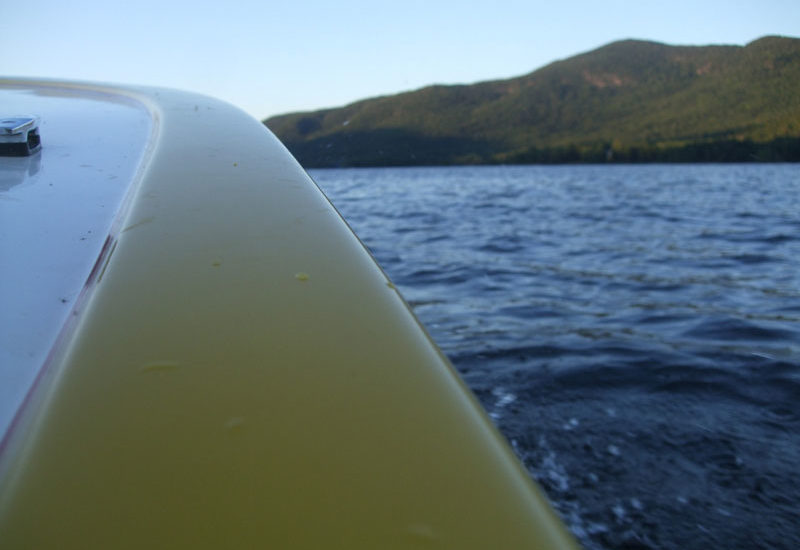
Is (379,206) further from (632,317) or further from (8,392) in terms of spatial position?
(8,392)

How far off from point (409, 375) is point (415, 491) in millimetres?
136

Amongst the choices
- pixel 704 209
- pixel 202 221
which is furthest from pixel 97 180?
pixel 704 209

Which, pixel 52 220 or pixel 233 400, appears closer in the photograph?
pixel 233 400

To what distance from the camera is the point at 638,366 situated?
237 cm

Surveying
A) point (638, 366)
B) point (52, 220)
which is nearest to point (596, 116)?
point (638, 366)

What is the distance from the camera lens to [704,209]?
8.95 metres

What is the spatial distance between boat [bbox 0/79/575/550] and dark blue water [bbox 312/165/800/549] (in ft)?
3.28

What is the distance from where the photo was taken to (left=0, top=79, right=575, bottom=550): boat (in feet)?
1.19

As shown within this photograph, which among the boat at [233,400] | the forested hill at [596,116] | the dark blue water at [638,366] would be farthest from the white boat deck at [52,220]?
the forested hill at [596,116]

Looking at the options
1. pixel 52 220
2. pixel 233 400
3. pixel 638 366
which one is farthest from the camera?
pixel 638 366

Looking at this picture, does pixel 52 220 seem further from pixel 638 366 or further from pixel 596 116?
pixel 596 116

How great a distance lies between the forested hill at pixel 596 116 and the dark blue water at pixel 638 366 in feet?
118

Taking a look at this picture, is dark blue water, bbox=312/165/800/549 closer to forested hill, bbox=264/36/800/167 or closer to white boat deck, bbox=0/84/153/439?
white boat deck, bbox=0/84/153/439

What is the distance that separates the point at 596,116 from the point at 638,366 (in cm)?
9187
